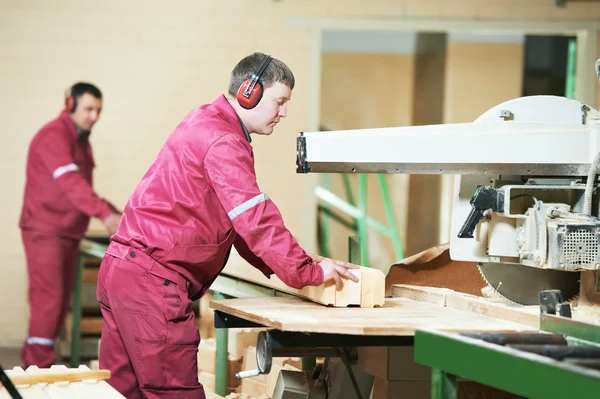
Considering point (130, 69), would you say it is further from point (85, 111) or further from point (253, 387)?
point (253, 387)

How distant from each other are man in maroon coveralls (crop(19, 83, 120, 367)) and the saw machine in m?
3.63

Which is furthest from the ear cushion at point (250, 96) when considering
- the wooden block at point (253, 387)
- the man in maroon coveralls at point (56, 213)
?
the man in maroon coveralls at point (56, 213)

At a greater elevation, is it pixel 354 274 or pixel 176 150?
pixel 176 150

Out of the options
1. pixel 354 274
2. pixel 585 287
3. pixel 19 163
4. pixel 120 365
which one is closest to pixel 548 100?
pixel 585 287

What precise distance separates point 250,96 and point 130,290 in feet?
2.15

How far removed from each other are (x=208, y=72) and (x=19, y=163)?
148 cm

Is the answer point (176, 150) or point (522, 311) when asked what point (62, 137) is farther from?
point (522, 311)

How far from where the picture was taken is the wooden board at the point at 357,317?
7.11 ft

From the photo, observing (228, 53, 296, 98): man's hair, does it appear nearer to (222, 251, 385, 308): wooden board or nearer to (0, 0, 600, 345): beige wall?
(222, 251, 385, 308): wooden board

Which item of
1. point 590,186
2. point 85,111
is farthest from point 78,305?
point 590,186

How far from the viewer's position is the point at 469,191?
256 cm

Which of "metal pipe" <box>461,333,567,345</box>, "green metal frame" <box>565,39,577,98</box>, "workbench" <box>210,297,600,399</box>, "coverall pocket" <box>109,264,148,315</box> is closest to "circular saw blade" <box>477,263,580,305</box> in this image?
"workbench" <box>210,297,600,399</box>

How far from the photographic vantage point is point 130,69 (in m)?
6.41

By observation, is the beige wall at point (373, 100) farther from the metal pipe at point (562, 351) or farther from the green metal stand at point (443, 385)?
the metal pipe at point (562, 351)
